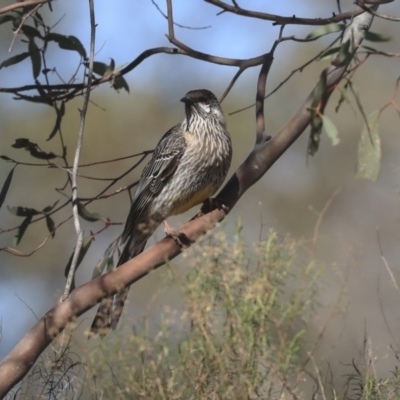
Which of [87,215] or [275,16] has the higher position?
[275,16]

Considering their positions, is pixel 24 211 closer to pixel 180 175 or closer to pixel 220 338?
pixel 180 175

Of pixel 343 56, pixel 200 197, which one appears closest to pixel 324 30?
pixel 343 56

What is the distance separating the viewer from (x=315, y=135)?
2945 mm

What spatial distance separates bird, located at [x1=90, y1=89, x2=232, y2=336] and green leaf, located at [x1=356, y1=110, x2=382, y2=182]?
1.68 meters

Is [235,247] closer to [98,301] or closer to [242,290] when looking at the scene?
[242,290]

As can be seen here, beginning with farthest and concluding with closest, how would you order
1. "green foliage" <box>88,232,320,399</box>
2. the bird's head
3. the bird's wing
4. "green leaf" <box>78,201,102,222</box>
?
the bird's head < the bird's wing < "green leaf" <box>78,201,102,222</box> < "green foliage" <box>88,232,320,399</box>

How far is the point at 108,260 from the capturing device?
4137 millimetres

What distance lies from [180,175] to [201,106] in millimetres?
525

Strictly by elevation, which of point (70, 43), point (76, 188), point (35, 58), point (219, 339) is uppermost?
point (70, 43)

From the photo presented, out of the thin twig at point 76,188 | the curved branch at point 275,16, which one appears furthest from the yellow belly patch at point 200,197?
the curved branch at point 275,16

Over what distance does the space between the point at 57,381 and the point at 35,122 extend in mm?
9837

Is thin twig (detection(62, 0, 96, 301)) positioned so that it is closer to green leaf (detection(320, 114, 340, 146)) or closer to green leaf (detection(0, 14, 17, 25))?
green leaf (detection(0, 14, 17, 25))

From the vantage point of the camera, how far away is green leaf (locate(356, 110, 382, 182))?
292 centimetres

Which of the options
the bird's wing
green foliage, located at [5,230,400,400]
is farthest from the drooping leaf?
the bird's wing
